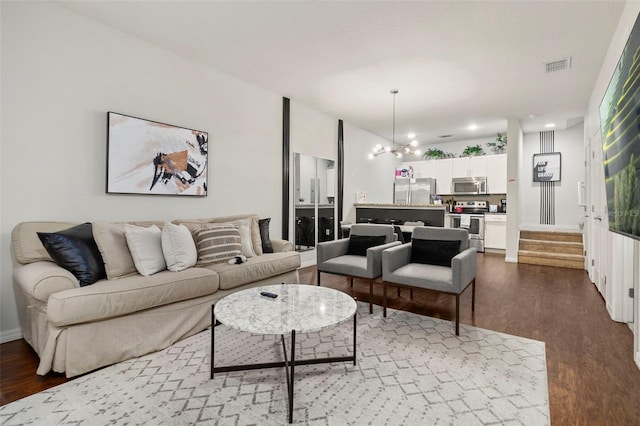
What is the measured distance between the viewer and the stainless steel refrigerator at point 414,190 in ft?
25.7

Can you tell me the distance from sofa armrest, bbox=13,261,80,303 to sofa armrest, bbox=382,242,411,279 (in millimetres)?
2460

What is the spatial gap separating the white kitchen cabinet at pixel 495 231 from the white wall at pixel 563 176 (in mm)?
664

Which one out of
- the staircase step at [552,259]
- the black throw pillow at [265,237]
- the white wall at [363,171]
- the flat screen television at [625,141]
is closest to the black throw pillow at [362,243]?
the black throw pillow at [265,237]

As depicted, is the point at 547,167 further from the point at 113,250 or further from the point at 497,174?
the point at 113,250

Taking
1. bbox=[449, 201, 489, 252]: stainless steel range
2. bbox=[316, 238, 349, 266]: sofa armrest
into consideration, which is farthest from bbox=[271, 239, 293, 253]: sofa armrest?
bbox=[449, 201, 489, 252]: stainless steel range

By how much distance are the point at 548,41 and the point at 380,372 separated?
356 cm

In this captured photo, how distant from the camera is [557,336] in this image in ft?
8.47

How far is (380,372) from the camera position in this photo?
2.00 metres

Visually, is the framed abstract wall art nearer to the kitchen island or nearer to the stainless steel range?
the kitchen island

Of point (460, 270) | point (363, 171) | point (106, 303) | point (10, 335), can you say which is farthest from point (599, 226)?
point (10, 335)

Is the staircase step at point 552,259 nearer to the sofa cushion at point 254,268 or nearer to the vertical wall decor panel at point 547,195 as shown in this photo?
the vertical wall decor panel at point 547,195

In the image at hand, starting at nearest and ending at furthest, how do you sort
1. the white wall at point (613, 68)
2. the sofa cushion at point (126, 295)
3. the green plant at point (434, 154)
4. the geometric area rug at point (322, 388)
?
the geometric area rug at point (322, 388), the sofa cushion at point (126, 295), the white wall at point (613, 68), the green plant at point (434, 154)

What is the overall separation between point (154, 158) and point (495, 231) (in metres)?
6.79

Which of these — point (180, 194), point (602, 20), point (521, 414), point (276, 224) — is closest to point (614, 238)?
point (602, 20)
